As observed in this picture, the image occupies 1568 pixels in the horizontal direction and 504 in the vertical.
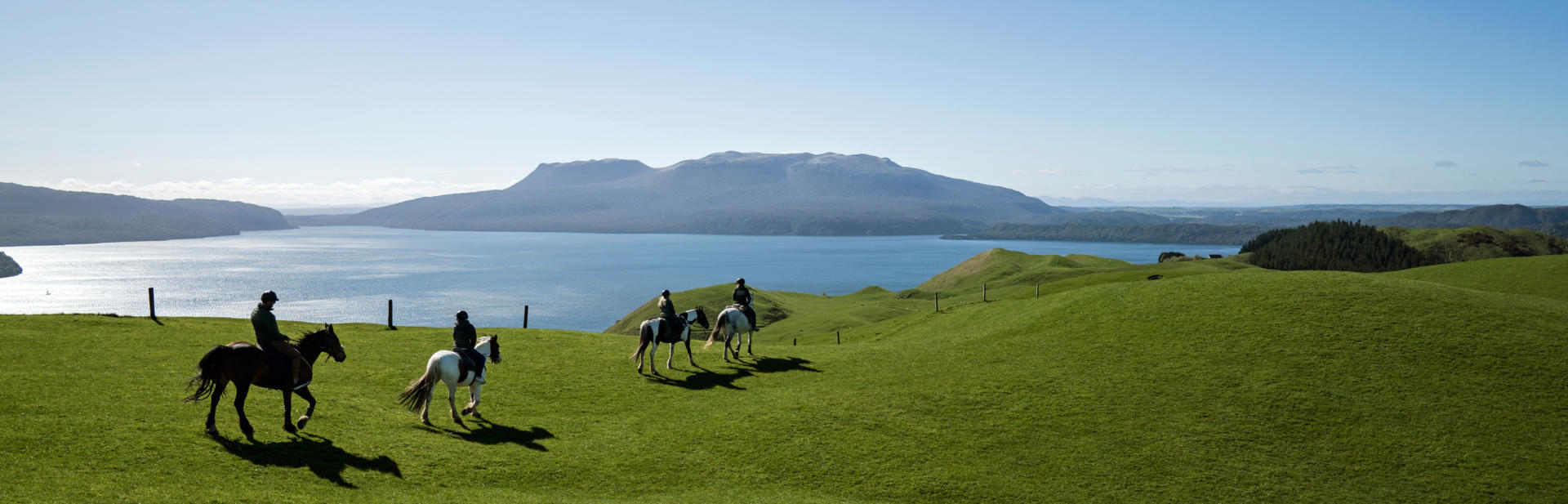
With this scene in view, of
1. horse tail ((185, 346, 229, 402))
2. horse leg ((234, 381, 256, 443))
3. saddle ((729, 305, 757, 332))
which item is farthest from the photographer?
saddle ((729, 305, 757, 332))

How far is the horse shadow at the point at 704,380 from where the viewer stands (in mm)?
24062

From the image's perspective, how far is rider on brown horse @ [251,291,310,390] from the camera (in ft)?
50.2

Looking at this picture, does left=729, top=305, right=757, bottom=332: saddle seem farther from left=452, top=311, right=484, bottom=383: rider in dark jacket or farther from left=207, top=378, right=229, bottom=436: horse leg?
left=207, top=378, right=229, bottom=436: horse leg

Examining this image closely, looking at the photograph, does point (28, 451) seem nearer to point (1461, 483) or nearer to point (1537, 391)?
point (1461, 483)

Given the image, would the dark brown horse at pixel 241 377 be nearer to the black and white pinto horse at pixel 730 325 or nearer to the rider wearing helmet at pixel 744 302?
the black and white pinto horse at pixel 730 325

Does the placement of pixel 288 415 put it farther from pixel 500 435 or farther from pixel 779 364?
pixel 779 364

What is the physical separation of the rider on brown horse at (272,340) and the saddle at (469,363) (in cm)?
327

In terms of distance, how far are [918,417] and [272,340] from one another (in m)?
15.8

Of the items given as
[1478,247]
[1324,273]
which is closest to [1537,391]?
[1324,273]

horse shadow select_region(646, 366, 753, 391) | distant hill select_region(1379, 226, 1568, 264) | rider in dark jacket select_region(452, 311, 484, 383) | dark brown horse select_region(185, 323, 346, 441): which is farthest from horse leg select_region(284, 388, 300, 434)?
distant hill select_region(1379, 226, 1568, 264)

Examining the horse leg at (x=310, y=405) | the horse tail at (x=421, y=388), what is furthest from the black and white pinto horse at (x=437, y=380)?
the horse leg at (x=310, y=405)

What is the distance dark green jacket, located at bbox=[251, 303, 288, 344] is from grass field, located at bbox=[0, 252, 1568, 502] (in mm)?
2055

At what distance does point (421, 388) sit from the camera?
18.2 meters

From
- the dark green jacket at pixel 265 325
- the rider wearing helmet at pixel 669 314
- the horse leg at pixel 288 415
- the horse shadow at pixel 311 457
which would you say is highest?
the dark green jacket at pixel 265 325
